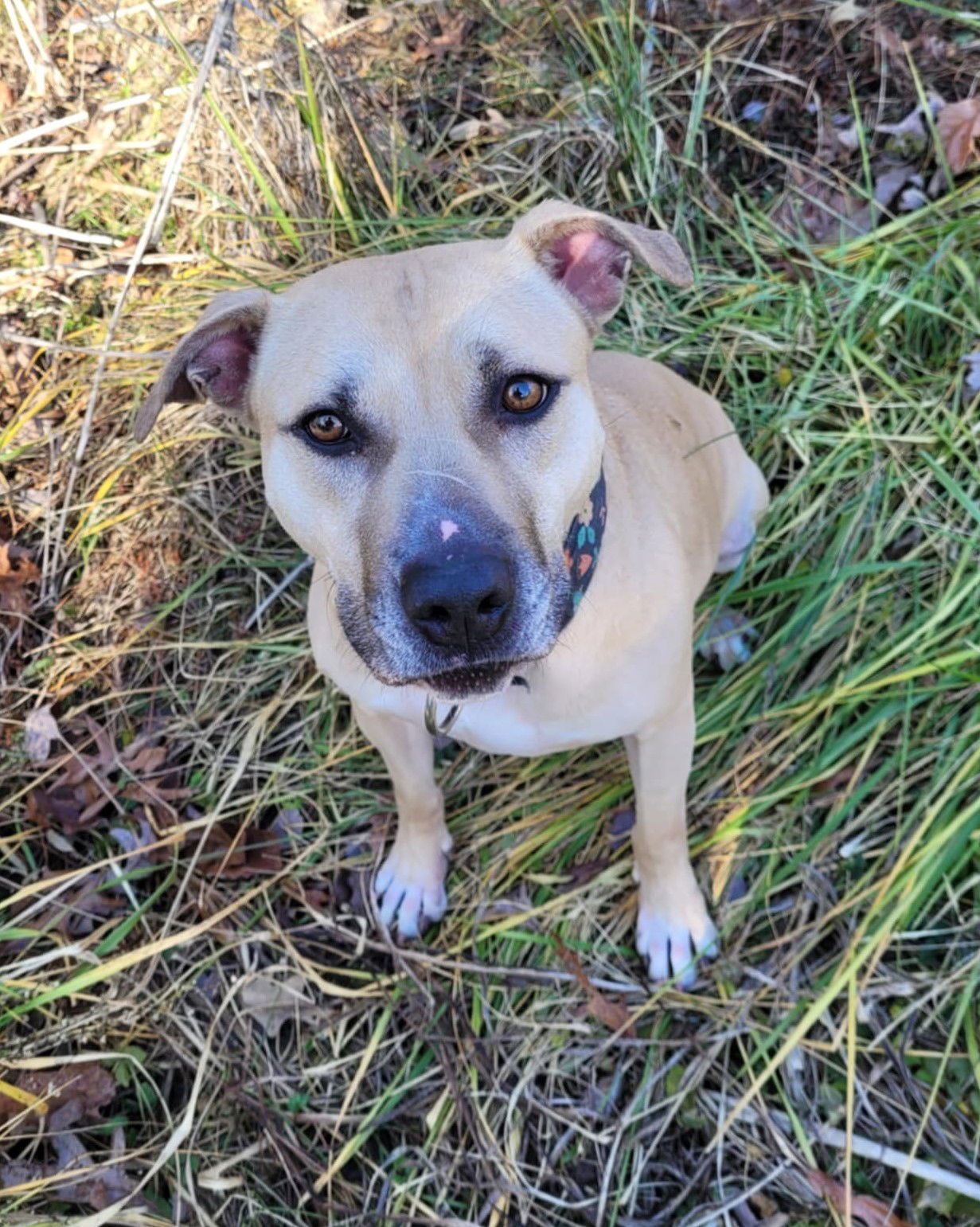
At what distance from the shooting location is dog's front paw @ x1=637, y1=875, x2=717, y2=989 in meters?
3.54

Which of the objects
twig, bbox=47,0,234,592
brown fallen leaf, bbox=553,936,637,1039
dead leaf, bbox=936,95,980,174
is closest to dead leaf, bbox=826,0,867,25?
dead leaf, bbox=936,95,980,174

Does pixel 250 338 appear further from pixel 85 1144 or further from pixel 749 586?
pixel 85 1144

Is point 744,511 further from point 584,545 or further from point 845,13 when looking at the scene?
point 845,13

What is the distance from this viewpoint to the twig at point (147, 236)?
14.0 feet

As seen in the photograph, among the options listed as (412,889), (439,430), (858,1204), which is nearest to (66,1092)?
(412,889)

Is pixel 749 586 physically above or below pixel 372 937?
above

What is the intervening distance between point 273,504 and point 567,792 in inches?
70.3

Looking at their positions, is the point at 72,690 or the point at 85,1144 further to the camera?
the point at 72,690

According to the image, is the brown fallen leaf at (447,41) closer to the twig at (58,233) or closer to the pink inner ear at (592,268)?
the twig at (58,233)

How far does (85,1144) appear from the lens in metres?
3.50

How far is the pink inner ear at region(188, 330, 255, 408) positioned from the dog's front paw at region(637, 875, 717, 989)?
2.12 m

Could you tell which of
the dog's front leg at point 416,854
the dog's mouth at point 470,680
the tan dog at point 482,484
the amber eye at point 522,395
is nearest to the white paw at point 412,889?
the dog's front leg at point 416,854

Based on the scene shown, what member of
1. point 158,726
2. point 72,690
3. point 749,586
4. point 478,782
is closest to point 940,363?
point 749,586

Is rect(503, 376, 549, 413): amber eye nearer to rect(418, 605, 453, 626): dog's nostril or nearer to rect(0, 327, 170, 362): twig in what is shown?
rect(418, 605, 453, 626): dog's nostril
